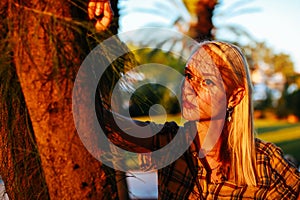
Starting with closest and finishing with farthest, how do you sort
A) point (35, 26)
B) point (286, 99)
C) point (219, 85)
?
point (35, 26) < point (219, 85) < point (286, 99)

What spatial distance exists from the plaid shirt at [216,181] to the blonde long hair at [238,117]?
38mm

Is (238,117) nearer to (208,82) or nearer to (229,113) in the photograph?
(229,113)

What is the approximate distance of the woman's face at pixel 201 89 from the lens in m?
1.73

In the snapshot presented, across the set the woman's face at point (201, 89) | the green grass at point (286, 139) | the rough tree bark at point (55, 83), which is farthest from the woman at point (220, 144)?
the green grass at point (286, 139)

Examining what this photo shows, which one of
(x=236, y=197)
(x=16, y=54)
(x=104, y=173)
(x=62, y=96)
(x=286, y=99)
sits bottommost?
(x=236, y=197)

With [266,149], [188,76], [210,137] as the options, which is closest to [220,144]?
[210,137]

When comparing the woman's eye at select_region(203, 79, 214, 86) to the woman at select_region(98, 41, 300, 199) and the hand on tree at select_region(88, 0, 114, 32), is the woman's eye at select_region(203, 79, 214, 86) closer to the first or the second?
A: the woman at select_region(98, 41, 300, 199)

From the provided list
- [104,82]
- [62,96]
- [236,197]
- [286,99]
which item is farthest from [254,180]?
[286,99]

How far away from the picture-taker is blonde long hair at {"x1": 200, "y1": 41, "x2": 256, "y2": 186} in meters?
1.82

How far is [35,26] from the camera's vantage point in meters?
1.11

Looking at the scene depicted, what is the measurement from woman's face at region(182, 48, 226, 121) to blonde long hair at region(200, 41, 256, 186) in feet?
0.14

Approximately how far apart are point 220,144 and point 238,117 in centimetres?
12

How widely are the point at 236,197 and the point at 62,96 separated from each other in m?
0.93

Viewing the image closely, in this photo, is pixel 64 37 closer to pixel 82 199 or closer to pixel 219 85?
pixel 82 199
